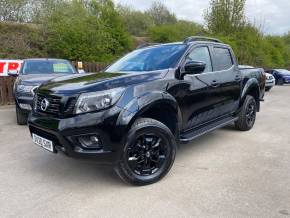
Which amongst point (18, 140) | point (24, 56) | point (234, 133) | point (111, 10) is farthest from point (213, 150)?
point (111, 10)

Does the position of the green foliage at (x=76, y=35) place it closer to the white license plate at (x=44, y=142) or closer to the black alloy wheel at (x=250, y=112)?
the black alloy wheel at (x=250, y=112)

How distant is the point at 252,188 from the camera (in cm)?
362

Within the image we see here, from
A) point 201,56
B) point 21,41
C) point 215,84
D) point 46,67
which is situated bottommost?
point 215,84

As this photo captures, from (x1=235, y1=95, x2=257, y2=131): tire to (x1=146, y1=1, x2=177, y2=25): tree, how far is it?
40.5 m

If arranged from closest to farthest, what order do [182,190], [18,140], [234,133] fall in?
[182,190] → [18,140] → [234,133]

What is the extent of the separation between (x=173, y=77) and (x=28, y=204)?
2259 mm

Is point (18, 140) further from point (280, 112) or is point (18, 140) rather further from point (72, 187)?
point (280, 112)

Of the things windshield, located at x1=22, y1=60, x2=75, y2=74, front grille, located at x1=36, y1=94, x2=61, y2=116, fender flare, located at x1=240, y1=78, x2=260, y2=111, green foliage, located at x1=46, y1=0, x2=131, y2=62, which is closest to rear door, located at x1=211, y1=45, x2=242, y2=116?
fender flare, located at x1=240, y1=78, x2=260, y2=111

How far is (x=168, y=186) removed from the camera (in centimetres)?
371

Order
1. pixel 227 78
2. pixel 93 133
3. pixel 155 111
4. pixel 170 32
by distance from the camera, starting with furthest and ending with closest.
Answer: pixel 170 32 → pixel 227 78 → pixel 155 111 → pixel 93 133

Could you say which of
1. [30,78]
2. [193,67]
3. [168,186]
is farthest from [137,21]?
[168,186]

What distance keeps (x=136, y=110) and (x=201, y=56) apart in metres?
1.85

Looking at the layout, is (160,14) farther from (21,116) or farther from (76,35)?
(21,116)

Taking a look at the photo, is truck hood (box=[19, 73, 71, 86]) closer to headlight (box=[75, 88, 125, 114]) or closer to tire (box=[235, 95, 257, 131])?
headlight (box=[75, 88, 125, 114])
